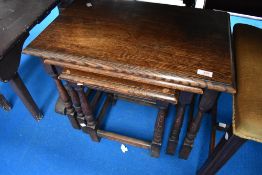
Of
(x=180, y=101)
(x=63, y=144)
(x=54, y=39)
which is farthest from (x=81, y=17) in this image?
(x=63, y=144)

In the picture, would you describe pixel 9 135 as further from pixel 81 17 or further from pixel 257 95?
pixel 257 95

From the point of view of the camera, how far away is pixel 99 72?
0.82m

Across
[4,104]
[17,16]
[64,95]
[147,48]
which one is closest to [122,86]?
[147,48]

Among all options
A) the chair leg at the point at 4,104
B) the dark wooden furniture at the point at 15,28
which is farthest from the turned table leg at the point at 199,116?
the chair leg at the point at 4,104

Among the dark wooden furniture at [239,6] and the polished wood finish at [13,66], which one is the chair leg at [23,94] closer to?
the polished wood finish at [13,66]

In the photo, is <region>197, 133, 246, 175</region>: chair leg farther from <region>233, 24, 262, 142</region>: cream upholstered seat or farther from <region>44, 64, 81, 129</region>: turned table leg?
<region>44, 64, 81, 129</region>: turned table leg

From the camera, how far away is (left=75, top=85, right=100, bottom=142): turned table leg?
1.02 m

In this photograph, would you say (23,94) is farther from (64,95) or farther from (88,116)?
(88,116)

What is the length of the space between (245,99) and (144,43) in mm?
415

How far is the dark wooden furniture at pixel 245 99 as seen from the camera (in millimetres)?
707

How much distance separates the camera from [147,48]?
2.74ft

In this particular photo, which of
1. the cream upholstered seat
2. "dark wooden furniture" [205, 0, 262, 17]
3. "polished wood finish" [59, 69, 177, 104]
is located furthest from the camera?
"dark wooden furniture" [205, 0, 262, 17]

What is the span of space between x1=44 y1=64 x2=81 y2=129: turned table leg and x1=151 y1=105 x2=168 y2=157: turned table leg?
19.3 inches

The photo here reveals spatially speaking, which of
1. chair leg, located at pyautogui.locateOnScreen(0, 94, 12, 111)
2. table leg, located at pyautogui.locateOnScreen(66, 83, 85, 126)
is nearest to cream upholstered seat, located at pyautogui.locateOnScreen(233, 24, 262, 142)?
table leg, located at pyautogui.locateOnScreen(66, 83, 85, 126)
